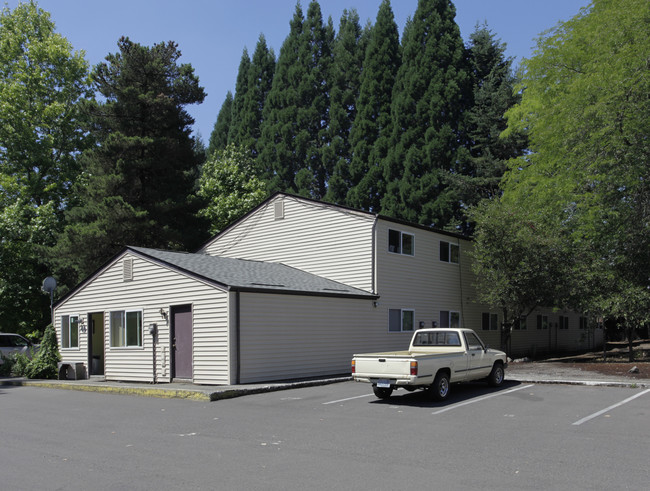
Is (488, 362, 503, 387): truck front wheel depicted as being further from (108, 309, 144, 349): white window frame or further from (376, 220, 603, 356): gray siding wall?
(108, 309, 144, 349): white window frame

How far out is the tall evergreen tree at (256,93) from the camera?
187 feet

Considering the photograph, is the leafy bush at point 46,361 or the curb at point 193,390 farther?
the leafy bush at point 46,361

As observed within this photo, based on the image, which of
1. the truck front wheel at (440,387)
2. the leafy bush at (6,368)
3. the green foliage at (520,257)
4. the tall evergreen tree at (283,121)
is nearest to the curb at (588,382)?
the truck front wheel at (440,387)

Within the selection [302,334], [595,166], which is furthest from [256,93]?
[302,334]

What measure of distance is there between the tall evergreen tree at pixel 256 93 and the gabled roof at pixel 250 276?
113 ft

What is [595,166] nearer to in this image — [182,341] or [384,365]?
[384,365]

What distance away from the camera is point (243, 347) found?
1677 cm

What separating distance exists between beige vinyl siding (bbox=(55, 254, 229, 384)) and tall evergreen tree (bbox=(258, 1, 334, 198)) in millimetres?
27815

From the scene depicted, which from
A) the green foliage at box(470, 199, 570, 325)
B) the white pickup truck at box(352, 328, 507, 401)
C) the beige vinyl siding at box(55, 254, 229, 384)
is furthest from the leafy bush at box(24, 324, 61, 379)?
the green foliage at box(470, 199, 570, 325)

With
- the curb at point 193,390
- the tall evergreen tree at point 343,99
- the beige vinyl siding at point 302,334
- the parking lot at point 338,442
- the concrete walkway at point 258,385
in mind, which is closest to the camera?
the parking lot at point 338,442

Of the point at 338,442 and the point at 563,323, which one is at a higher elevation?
the point at 338,442

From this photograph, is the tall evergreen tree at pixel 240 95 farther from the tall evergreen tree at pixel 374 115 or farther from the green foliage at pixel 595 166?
the green foliage at pixel 595 166

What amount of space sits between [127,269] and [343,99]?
34.6 metres

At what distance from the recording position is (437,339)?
1500cm
